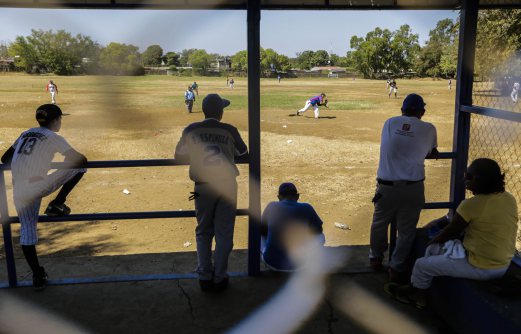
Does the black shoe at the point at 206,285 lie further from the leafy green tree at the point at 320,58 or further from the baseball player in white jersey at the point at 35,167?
the leafy green tree at the point at 320,58

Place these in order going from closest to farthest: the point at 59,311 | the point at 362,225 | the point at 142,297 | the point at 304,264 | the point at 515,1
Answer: the point at 59,311, the point at 142,297, the point at 304,264, the point at 515,1, the point at 362,225

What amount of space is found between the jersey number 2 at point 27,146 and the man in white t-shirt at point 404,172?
271 centimetres

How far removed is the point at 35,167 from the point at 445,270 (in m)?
3.01

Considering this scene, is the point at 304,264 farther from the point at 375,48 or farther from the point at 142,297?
the point at 375,48

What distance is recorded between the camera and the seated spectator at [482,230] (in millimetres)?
2836

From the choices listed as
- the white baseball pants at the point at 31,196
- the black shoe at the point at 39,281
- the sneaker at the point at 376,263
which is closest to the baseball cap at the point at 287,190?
the sneaker at the point at 376,263

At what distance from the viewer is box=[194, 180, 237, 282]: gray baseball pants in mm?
3557

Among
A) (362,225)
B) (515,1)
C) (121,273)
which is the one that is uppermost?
(515,1)

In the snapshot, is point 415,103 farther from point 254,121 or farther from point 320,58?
point 320,58

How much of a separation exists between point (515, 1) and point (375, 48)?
96769mm

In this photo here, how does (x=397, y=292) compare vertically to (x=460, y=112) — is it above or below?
below

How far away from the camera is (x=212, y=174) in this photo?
11.5 ft

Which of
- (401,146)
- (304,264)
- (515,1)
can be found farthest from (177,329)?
(515,1)

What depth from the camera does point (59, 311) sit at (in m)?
3.45
